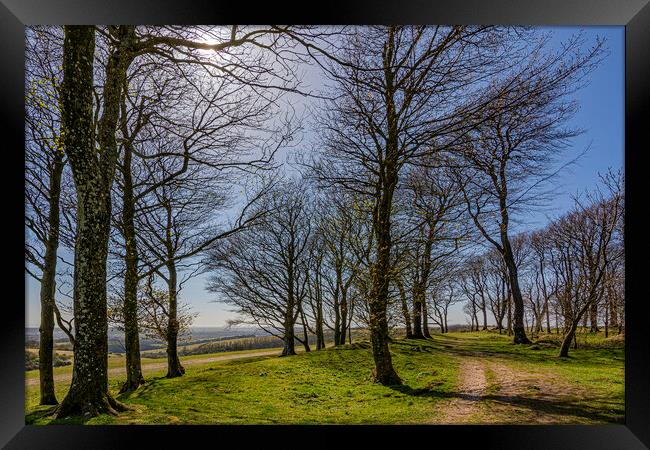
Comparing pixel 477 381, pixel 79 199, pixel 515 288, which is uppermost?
pixel 79 199

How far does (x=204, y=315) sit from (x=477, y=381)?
7.82 ft

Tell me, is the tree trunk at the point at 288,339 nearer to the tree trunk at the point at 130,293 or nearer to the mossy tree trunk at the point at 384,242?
the mossy tree trunk at the point at 384,242

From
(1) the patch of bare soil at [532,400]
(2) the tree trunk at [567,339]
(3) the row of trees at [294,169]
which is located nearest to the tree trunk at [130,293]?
(3) the row of trees at [294,169]

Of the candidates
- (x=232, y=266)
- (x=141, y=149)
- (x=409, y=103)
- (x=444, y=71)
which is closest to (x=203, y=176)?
(x=141, y=149)

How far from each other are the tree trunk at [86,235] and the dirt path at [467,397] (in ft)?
8.39

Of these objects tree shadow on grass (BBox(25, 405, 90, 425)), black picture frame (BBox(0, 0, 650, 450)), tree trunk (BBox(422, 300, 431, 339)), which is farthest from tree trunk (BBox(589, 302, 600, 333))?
tree shadow on grass (BBox(25, 405, 90, 425))

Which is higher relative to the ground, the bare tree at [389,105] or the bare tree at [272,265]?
the bare tree at [389,105]

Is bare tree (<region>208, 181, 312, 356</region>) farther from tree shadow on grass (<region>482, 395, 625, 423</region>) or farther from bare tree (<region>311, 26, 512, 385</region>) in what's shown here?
tree shadow on grass (<region>482, 395, 625, 423</region>)

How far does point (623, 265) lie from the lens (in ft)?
7.79

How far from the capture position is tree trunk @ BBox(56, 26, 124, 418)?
7.33 ft

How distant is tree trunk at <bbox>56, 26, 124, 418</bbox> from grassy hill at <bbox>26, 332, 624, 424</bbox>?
8.5 inches

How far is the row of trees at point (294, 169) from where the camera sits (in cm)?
255
